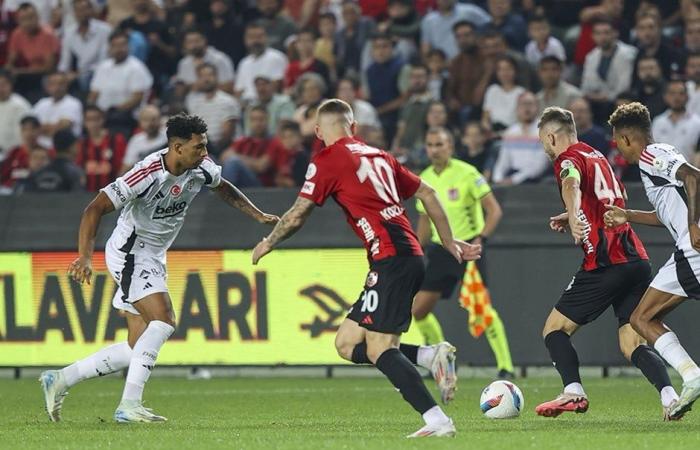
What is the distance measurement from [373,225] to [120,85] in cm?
1199

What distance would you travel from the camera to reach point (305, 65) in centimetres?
1986

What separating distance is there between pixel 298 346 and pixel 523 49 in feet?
20.3

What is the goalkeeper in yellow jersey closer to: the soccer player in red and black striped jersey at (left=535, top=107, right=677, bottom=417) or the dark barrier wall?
the dark barrier wall

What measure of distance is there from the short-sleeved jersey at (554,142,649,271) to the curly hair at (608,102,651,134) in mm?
296

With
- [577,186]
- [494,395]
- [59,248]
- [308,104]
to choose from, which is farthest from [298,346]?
[577,186]

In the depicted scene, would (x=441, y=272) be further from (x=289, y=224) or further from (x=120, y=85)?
(x=120, y=85)

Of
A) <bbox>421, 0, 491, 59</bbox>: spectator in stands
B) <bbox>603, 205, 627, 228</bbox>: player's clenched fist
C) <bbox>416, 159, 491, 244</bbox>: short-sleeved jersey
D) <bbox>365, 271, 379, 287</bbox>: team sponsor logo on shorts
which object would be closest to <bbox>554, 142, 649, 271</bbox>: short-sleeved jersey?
<bbox>603, 205, 627, 228</bbox>: player's clenched fist

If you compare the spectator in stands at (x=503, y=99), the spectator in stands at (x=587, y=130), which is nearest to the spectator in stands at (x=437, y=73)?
→ the spectator in stands at (x=503, y=99)

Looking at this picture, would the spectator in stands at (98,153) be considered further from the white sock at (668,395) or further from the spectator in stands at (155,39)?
the white sock at (668,395)

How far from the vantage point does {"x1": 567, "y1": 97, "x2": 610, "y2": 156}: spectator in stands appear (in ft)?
54.7

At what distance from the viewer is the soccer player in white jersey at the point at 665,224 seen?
9.65 meters

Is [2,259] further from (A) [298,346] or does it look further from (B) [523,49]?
(B) [523,49]

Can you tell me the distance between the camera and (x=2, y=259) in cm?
1630

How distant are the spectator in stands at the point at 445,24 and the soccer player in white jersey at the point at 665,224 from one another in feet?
33.2
